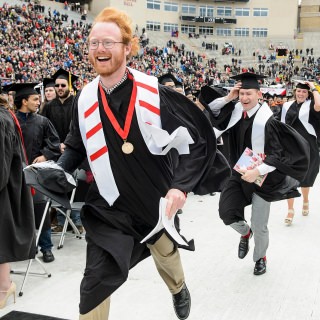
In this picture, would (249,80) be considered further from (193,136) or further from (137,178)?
(137,178)

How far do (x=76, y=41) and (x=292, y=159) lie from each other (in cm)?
3401

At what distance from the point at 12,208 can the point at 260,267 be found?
7.75 ft

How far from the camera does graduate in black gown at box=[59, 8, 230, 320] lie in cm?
263

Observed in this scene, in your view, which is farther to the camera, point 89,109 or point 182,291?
point 182,291

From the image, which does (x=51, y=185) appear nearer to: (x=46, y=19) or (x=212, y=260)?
(x=212, y=260)

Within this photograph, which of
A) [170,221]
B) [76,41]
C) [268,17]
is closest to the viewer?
[170,221]

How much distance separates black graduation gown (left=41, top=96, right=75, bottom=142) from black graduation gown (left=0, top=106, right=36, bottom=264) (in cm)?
258

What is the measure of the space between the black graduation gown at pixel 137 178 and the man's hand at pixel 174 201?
59mm

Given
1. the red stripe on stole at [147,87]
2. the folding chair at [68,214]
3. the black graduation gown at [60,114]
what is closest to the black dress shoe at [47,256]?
the folding chair at [68,214]

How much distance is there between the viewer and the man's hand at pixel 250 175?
408cm

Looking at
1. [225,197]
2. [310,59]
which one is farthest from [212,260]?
[310,59]

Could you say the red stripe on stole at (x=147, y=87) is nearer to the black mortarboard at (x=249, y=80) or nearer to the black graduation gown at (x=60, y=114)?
the black mortarboard at (x=249, y=80)

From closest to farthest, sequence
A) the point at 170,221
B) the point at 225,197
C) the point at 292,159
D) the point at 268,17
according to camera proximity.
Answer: the point at 170,221 < the point at 292,159 < the point at 225,197 < the point at 268,17

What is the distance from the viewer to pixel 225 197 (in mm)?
4684
